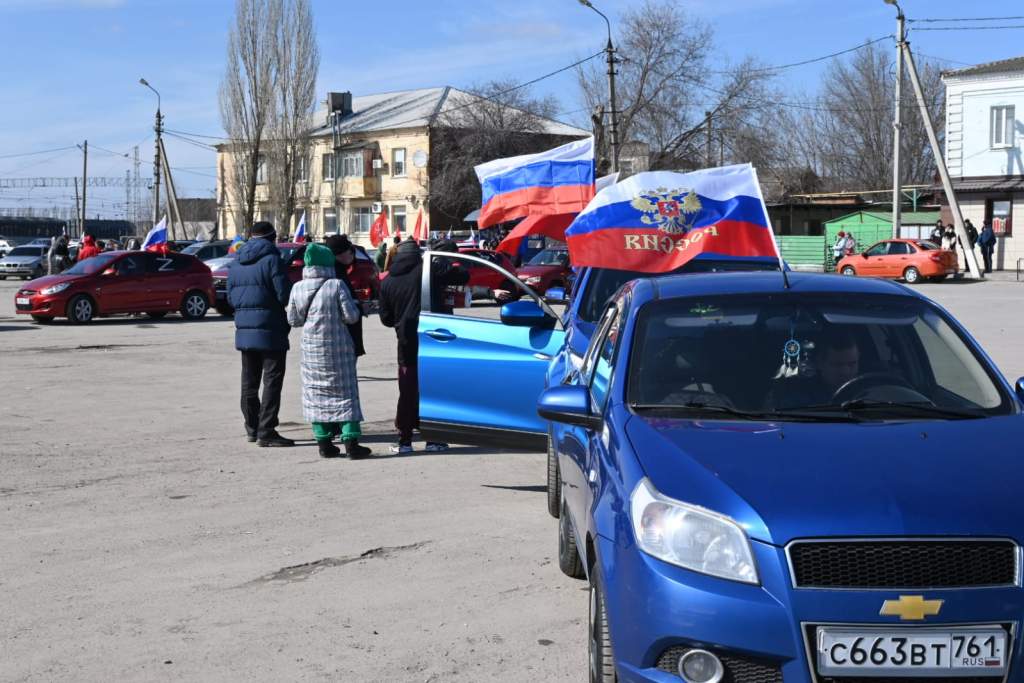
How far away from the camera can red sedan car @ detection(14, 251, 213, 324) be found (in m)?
25.3

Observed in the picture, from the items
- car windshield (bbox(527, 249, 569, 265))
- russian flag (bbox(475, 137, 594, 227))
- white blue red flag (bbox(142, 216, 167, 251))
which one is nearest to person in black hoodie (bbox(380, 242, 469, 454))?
russian flag (bbox(475, 137, 594, 227))

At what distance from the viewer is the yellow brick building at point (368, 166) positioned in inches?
2768

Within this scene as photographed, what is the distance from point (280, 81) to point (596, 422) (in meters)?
62.9

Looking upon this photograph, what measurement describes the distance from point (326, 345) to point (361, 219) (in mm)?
66249

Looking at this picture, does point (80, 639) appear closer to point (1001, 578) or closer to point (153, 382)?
point (1001, 578)

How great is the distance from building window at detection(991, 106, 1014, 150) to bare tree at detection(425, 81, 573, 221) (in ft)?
80.7

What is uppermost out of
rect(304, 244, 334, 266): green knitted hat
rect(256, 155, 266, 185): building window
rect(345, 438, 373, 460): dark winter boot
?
rect(256, 155, 266, 185): building window

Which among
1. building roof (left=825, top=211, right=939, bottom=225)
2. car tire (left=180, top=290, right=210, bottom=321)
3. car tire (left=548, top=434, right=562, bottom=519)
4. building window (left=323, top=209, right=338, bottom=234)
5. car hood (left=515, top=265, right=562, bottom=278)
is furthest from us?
building window (left=323, top=209, right=338, bottom=234)

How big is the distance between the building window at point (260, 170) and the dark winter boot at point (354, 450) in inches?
2273

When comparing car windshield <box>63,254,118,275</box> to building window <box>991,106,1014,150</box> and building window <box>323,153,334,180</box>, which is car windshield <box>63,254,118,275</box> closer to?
building window <box>991,106,1014,150</box>

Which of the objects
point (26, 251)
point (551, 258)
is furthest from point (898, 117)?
point (26, 251)

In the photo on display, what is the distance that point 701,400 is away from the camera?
4.89m

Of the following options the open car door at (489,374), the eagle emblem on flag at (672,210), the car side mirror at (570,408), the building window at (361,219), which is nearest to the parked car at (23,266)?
the building window at (361,219)

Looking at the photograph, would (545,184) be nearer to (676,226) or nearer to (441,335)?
(676,226)
